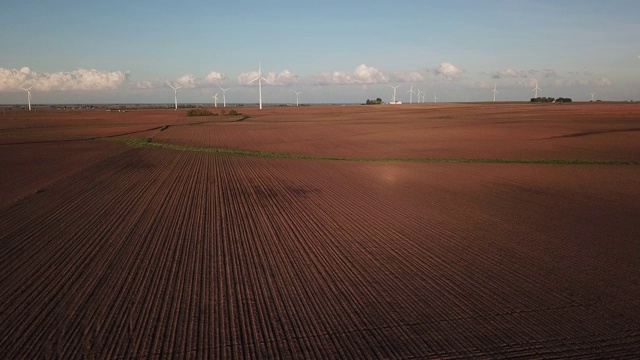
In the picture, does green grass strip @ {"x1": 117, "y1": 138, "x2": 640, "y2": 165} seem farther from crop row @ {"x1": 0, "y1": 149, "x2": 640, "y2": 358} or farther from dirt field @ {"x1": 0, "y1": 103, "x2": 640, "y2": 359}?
crop row @ {"x1": 0, "y1": 149, "x2": 640, "y2": 358}

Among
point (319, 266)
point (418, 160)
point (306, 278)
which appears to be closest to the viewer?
point (306, 278)

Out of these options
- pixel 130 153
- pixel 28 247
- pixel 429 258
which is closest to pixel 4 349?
pixel 28 247

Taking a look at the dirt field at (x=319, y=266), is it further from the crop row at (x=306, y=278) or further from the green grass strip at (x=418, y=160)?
the green grass strip at (x=418, y=160)

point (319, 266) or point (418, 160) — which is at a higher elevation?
point (418, 160)

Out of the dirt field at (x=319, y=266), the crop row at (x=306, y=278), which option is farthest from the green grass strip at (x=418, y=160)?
the crop row at (x=306, y=278)

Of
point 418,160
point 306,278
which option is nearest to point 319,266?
point 306,278

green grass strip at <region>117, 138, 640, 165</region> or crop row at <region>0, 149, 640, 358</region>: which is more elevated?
green grass strip at <region>117, 138, 640, 165</region>

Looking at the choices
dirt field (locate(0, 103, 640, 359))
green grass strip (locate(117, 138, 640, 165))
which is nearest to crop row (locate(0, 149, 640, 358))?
dirt field (locate(0, 103, 640, 359))

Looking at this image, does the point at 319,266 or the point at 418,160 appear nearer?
the point at 319,266

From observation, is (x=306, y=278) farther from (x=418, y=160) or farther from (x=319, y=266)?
(x=418, y=160)
